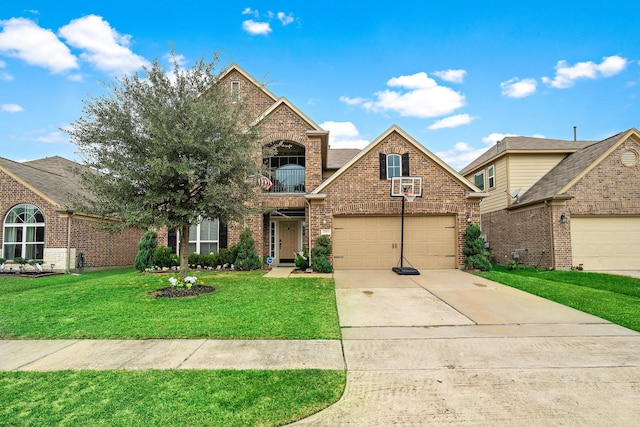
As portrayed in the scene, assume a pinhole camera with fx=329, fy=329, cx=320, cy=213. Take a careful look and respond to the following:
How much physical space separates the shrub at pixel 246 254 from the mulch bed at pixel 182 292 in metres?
4.15

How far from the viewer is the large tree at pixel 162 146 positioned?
816 centimetres

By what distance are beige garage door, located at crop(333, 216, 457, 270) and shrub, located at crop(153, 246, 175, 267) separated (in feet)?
23.0

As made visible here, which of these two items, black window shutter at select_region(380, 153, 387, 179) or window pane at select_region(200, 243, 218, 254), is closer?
black window shutter at select_region(380, 153, 387, 179)

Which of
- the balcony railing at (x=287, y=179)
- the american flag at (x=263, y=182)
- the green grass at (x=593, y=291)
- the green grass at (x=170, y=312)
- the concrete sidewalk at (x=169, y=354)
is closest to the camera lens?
the concrete sidewalk at (x=169, y=354)

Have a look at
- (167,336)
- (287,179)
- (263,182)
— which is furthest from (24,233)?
(167,336)

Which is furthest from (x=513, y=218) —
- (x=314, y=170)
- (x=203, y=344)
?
(x=203, y=344)

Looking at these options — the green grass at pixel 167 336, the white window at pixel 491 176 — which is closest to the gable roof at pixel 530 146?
the white window at pixel 491 176

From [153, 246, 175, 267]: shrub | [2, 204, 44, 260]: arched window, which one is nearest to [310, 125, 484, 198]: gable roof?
[153, 246, 175, 267]: shrub

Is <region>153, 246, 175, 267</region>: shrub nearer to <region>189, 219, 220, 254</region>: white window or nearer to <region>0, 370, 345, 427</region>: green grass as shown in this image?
<region>189, 219, 220, 254</region>: white window

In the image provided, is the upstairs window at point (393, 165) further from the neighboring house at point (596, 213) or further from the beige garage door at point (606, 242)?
the beige garage door at point (606, 242)

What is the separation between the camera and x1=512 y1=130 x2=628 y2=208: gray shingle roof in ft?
45.1

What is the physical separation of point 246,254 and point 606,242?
14842 mm

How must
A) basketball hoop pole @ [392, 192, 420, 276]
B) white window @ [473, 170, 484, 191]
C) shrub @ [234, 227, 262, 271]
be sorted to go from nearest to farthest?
1. basketball hoop pole @ [392, 192, 420, 276]
2. shrub @ [234, 227, 262, 271]
3. white window @ [473, 170, 484, 191]

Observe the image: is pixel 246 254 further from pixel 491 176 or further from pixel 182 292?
pixel 491 176
